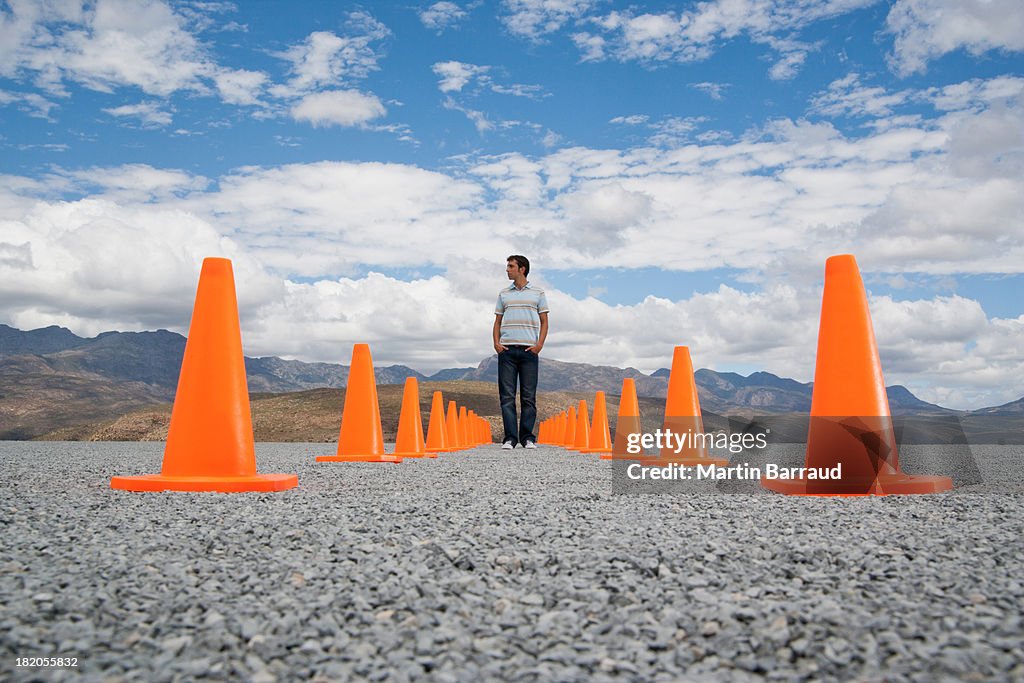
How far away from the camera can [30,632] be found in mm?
2217

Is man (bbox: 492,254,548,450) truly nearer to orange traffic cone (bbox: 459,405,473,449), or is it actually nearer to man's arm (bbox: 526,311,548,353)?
man's arm (bbox: 526,311,548,353)

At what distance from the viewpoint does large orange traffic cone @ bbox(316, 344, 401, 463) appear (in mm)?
8875

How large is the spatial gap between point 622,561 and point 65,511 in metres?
3.04

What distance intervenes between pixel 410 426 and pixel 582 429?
5144 millimetres

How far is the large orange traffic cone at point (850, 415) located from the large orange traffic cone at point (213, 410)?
3754 millimetres

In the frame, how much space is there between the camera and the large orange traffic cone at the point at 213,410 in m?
5.09

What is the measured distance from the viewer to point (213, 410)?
5.31 m

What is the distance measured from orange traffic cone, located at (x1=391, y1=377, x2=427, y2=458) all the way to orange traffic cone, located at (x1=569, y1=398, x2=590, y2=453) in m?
4.66

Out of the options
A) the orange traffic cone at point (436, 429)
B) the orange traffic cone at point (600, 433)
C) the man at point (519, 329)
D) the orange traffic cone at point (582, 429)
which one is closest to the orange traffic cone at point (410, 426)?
the man at point (519, 329)

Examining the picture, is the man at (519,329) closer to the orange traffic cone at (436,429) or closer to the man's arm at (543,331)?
the man's arm at (543,331)

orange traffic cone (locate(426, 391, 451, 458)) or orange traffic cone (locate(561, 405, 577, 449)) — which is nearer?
orange traffic cone (locate(426, 391, 451, 458))

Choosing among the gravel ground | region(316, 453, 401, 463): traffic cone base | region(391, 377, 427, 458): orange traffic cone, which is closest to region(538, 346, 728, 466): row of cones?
region(391, 377, 427, 458): orange traffic cone

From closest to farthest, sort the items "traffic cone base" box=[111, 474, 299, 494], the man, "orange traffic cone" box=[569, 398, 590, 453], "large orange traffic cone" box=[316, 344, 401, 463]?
"traffic cone base" box=[111, 474, 299, 494] < "large orange traffic cone" box=[316, 344, 401, 463] < the man < "orange traffic cone" box=[569, 398, 590, 453]

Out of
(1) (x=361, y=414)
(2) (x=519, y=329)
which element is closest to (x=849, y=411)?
(1) (x=361, y=414)
